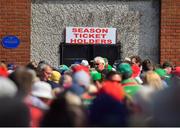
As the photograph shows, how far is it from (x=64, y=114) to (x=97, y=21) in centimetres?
1132

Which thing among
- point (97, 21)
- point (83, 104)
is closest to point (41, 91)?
point (83, 104)

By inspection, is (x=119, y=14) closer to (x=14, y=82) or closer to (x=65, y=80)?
(x=65, y=80)

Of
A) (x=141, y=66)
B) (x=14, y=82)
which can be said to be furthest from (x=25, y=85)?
(x=141, y=66)

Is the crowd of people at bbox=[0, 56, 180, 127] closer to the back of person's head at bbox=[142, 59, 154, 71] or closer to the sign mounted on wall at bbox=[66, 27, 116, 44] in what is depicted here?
the back of person's head at bbox=[142, 59, 154, 71]

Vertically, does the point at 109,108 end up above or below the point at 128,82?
below

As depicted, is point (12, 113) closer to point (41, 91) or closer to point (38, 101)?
point (38, 101)

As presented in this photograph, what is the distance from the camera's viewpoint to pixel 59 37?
62.0 ft

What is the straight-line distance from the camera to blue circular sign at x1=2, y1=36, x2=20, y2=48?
1834cm

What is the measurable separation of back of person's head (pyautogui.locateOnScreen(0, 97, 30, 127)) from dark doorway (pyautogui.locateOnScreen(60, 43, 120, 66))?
11.0 metres

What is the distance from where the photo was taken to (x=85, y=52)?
18969mm

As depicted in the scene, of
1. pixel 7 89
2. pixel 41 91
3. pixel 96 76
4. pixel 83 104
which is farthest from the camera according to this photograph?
pixel 96 76

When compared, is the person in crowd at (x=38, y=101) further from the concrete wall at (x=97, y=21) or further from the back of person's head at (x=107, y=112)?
the concrete wall at (x=97, y=21)

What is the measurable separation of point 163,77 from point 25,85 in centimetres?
467

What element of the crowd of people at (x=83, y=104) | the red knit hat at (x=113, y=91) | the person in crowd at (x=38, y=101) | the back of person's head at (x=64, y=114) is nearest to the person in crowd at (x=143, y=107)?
the crowd of people at (x=83, y=104)
